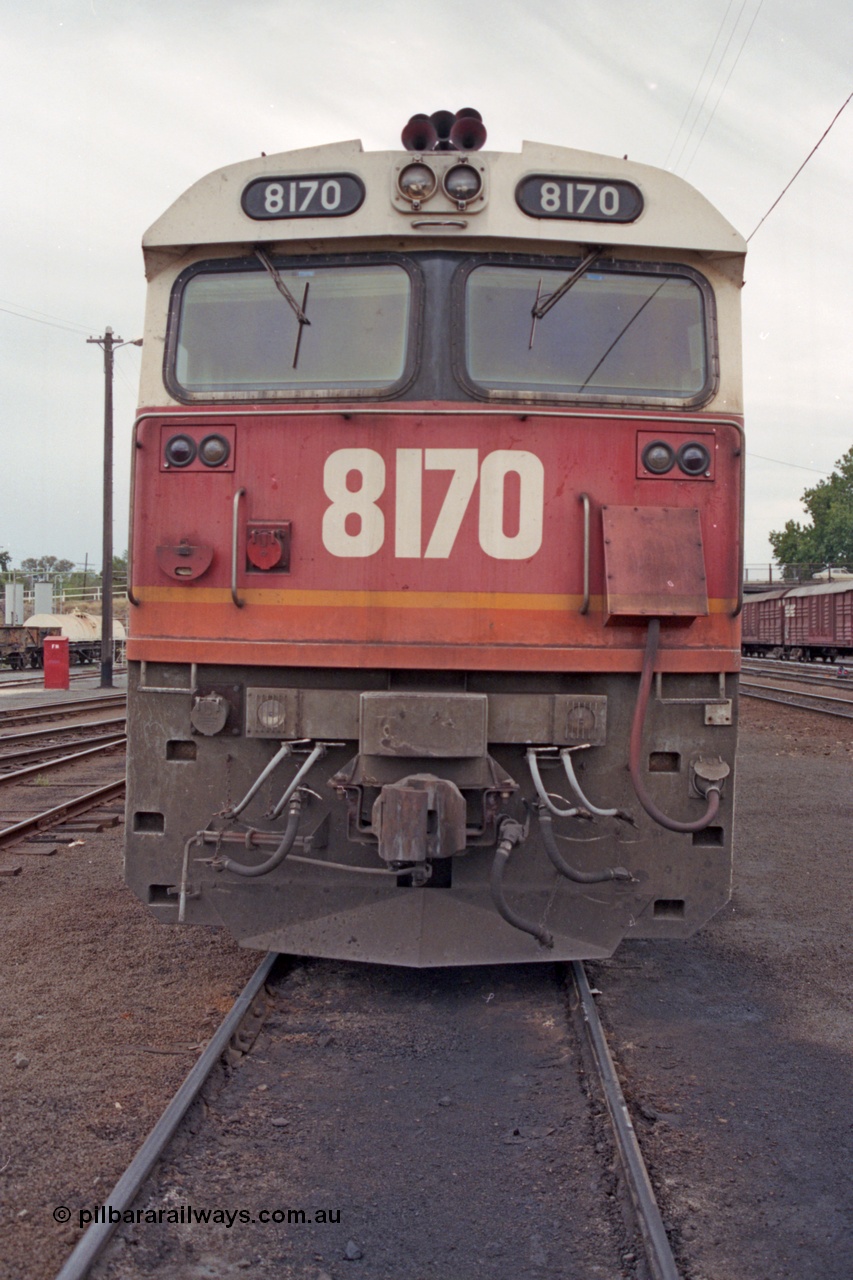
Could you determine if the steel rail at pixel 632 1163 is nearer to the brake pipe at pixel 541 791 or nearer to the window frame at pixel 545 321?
the brake pipe at pixel 541 791

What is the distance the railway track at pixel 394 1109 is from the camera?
9.30ft

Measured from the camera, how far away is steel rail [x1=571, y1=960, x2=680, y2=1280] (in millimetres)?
2721

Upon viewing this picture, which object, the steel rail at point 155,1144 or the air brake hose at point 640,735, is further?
the air brake hose at point 640,735

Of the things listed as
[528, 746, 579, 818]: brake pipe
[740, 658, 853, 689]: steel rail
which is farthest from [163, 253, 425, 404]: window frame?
[740, 658, 853, 689]: steel rail

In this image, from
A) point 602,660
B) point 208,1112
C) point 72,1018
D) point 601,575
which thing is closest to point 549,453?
point 601,575

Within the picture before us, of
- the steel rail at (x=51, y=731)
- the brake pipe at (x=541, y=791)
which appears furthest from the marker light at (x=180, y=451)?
the steel rail at (x=51, y=731)

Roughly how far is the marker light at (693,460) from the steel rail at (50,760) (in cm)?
855

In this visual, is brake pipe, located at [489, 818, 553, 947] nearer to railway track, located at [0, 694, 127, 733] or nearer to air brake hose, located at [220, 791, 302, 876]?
air brake hose, located at [220, 791, 302, 876]

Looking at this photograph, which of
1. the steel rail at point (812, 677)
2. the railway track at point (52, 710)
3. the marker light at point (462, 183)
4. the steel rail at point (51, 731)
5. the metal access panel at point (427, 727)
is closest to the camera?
the metal access panel at point (427, 727)

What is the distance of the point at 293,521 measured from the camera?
4465 millimetres

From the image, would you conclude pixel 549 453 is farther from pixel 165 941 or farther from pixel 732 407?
pixel 165 941

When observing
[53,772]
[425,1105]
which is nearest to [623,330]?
[425,1105]

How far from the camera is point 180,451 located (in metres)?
4.58

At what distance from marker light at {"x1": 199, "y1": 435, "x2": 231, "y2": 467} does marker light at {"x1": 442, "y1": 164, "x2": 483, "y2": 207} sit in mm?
1387
